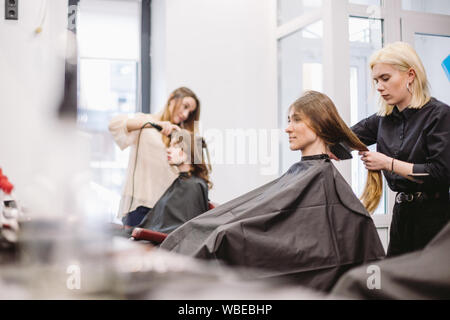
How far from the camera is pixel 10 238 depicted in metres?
0.53

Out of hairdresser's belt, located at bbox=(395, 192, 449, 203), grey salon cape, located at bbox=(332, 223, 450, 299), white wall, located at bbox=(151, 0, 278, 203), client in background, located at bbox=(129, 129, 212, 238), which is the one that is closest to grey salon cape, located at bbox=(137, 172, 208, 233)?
client in background, located at bbox=(129, 129, 212, 238)

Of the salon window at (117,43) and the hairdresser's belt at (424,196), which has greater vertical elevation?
the salon window at (117,43)

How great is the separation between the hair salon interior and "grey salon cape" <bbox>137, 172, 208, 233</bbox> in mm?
11

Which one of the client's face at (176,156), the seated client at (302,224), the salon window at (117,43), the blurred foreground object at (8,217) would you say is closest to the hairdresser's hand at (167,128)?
the client's face at (176,156)

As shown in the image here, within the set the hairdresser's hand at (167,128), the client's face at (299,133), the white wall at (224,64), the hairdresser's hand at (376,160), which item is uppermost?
the white wall at (224,64)

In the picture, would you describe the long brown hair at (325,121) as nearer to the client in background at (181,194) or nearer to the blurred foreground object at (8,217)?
the client in background at (181,194)

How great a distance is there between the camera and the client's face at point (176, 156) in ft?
7.48

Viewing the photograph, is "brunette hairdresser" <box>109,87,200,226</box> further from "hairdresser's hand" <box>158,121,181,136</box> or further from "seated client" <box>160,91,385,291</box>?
"seated client" <box>160,91,385,291</box>

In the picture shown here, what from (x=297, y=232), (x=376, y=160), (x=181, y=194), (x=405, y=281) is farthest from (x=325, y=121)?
(x=405, y=281)

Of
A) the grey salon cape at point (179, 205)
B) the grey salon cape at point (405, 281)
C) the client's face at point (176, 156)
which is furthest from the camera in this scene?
the client's face at point (176, 156)

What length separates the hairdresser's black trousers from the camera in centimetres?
159

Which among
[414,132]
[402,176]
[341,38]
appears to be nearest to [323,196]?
[402,176]
